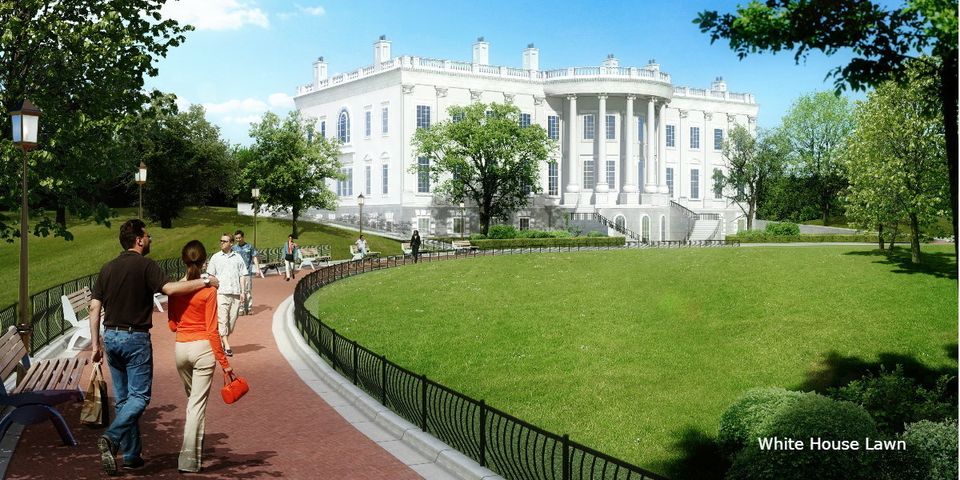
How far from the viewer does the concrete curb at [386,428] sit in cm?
867

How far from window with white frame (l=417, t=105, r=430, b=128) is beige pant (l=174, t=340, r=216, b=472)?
177 feet

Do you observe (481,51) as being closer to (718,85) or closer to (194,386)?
(718,85)

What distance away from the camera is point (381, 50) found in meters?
63.6

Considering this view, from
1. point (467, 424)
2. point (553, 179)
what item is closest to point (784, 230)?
point (553, 179)

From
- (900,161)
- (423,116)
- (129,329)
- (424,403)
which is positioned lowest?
(424,403)

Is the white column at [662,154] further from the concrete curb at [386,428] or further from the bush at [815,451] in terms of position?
the bush at [815,451]

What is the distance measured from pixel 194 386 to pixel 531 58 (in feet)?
203

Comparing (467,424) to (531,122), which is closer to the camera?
(467,424)

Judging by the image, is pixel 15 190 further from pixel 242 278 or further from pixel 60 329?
pixel 242 278

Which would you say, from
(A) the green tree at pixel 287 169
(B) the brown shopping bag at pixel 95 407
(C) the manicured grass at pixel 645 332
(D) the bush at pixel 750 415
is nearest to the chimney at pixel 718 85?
(A) the green tree at pixel 287 169

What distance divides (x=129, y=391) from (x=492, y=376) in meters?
10.0

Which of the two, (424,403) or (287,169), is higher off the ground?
(287,169)

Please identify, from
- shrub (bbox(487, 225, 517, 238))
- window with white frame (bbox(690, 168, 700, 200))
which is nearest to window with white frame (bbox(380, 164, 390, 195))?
shrub (bbox(487, 225, 517, 238))

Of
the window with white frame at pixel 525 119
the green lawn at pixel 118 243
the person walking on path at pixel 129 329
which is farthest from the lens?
the window with white frame at pixel 525 119
